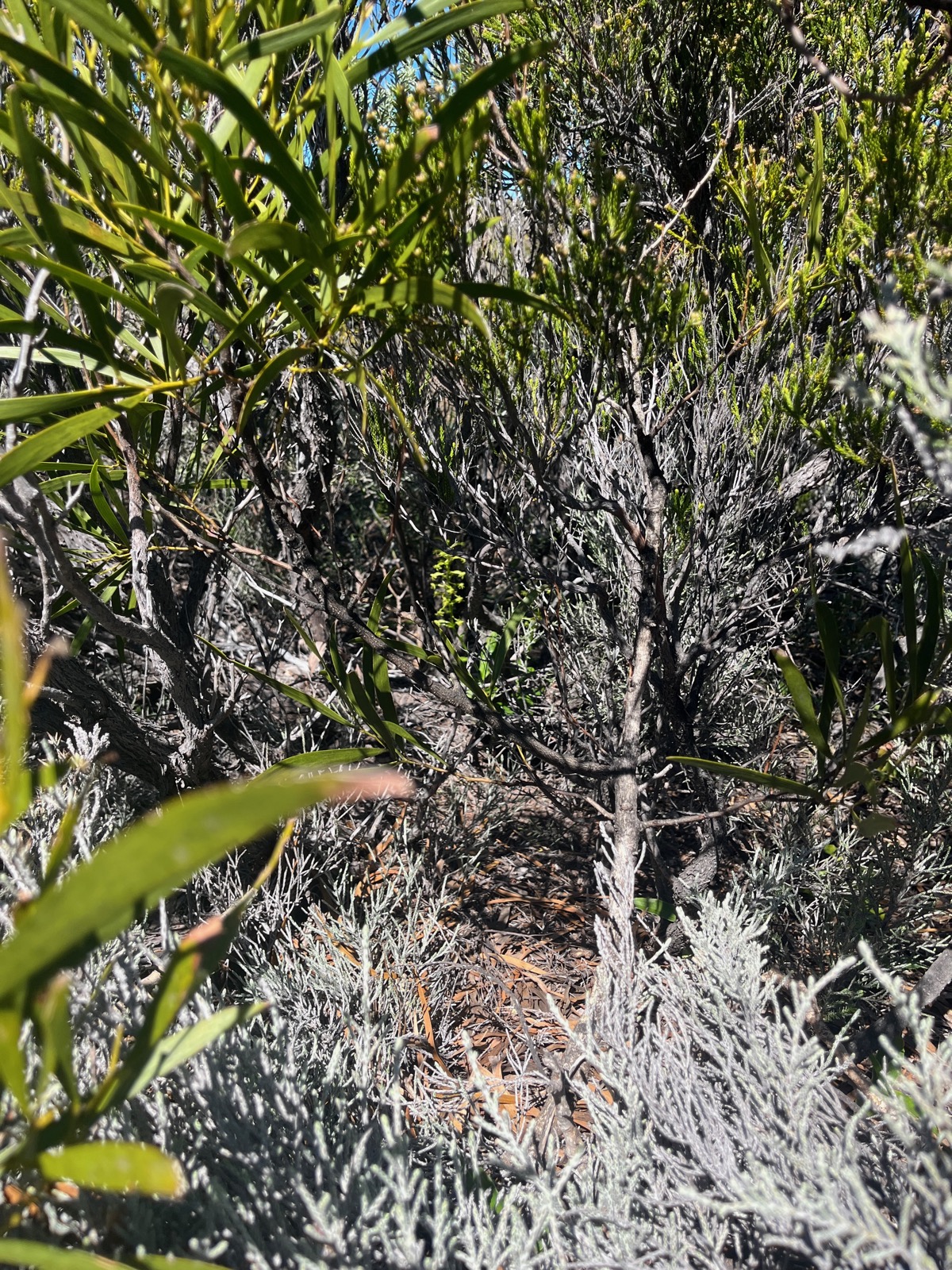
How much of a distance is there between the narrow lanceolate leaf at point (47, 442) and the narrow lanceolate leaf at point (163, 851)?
1.77 ft

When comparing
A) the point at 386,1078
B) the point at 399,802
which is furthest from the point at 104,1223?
the point at 399,802

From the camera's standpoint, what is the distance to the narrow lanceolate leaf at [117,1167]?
45cm

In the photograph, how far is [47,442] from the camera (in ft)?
2.65

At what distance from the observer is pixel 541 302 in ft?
2.79

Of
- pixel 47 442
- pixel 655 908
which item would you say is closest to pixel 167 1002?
pixel 47 442

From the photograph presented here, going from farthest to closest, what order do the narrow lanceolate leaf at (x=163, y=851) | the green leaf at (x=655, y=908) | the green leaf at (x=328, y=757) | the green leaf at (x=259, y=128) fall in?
the green leaf at (x=655, y=908), the green leaf at (x=328, y=757), the green leaf at (x=259, y=128), the narrow lanceolate leaf at (x=163, y=851)

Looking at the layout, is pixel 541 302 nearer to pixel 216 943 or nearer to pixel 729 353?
pixel 729 353

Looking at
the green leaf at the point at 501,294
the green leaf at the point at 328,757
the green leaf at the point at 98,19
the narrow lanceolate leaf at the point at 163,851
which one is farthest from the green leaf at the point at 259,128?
the green leaf at the point at 328,757

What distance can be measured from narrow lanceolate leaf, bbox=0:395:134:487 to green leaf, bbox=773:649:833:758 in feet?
2.76

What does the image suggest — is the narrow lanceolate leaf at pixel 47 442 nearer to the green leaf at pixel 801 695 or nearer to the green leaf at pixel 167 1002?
the green leaf at pixel 167 1002

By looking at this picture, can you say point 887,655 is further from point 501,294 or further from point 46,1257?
point 46,1257

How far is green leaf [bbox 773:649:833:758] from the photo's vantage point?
0.96m

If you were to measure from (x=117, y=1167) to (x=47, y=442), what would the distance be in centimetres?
67

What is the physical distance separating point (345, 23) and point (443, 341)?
28.8 inches
